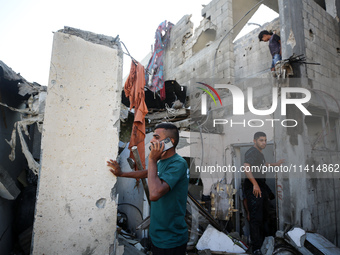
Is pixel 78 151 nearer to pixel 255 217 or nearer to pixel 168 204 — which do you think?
pixel 168 204

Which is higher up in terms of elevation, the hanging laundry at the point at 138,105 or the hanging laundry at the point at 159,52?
the hanging laundry at the point at 159,52

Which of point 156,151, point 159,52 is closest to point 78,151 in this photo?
point 156,151

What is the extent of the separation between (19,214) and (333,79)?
7472mm

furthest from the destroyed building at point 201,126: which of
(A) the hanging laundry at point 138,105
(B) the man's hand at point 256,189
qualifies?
(A) the hanging laundry at point 138,105

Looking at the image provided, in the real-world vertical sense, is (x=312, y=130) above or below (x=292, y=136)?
above

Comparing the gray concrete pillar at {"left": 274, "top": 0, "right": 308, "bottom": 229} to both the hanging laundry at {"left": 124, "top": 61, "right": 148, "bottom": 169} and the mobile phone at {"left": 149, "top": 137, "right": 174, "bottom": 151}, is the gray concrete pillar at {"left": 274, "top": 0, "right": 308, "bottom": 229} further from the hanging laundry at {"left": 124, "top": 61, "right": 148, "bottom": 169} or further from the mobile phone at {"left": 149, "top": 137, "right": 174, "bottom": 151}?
the mobile phone at {"left": 149, "top": 137, "right": 174, "bottom": 151}

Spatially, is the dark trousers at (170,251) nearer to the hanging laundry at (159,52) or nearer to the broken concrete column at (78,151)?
the broken concrete column at (78,151)

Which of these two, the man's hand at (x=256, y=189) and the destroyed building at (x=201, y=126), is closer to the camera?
the destroyed building at (x=201, y=126)

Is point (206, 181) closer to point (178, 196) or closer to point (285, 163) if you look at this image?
point (285, 163)

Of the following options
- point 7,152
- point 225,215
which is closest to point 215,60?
point 225,215

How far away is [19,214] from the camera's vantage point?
360cm

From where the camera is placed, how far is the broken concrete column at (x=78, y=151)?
1.79m

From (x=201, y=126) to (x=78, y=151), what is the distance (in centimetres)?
421

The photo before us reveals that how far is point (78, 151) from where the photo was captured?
188 cm
